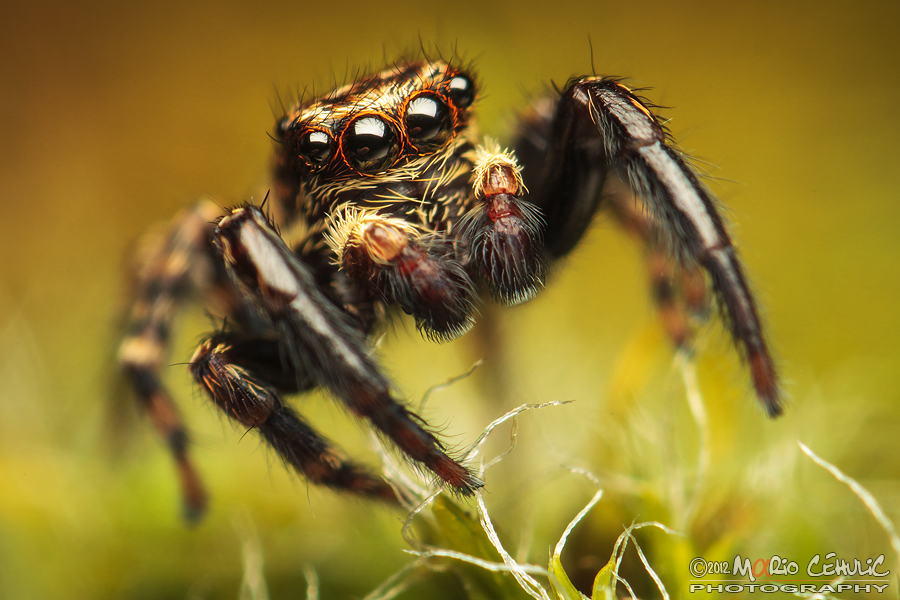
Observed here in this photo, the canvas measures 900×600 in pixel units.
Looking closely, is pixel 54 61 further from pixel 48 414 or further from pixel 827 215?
pixel 827 215

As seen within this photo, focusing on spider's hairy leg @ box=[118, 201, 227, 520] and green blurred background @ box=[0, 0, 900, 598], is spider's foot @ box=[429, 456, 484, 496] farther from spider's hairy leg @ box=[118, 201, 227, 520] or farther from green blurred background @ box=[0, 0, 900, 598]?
spider's hairy leg @ box=[118, 201, 227, 520]

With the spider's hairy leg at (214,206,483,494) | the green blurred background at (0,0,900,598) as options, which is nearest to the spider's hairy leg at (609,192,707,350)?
the green blurred background at (0,0,900,598)

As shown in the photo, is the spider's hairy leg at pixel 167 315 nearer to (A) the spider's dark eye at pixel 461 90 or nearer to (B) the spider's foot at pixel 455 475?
(A) the spider's dark eye at pixel 461 90

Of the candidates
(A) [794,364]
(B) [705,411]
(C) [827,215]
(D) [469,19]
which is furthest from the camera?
(D) [469,19]

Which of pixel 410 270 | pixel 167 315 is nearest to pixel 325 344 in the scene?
pixel 410 270

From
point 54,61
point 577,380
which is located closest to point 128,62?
point 54,61

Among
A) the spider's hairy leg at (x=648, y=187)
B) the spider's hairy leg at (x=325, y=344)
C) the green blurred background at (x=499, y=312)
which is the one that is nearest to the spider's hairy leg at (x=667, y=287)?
the green blurred background at (x=499, y=312)
